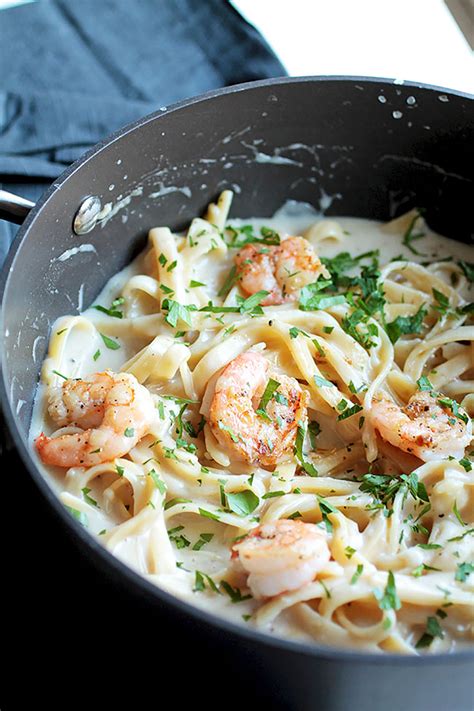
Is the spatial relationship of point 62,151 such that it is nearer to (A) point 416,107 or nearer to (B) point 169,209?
(B) point 169,209

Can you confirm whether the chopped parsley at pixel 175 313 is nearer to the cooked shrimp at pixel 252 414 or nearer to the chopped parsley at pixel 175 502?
the cooked shrimp at pixel 252 414

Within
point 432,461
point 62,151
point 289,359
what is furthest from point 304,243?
point 62,151

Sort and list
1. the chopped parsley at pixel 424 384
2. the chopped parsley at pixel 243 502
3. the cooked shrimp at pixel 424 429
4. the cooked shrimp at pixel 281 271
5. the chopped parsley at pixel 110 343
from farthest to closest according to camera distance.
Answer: the cooked shrimp at pixel 281 271 → the chopped parsley at pixel 110 343 → the chopped parsley at pixel 424 384 → the cooked shrimp at pixel 424 429 → the chopped parsley at pixel 243 502

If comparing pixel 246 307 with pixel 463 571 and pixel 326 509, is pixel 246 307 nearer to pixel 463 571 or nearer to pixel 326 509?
pixel 326 509

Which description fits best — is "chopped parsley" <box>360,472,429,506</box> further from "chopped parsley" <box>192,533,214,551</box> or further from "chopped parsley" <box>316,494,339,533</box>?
"chopped parsley" <box>192,533,214,551</box>

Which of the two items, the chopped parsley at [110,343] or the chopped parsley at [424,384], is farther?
the chopped parsley at [110,343]

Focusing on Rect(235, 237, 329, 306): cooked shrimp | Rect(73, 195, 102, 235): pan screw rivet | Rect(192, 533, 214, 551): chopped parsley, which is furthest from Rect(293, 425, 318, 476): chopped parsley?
Rect(73, 195, 102, 235): pan screw rivet

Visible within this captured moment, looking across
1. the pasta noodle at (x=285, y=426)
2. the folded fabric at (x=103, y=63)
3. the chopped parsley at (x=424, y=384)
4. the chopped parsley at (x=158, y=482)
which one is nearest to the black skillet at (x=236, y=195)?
the pasta noodle at (x=285, y=426)
